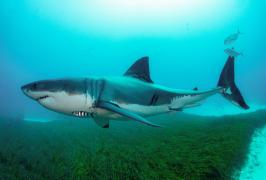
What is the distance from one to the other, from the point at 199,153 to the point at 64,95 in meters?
4.17

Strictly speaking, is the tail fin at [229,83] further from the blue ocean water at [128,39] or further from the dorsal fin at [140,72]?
the blue ocean water at [128,39]

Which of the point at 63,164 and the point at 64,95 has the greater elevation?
the point at 64,95

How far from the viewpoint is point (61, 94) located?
4.95m

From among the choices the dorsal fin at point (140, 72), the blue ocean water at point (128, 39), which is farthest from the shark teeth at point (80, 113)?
the blue ocean water at point (128, 39)

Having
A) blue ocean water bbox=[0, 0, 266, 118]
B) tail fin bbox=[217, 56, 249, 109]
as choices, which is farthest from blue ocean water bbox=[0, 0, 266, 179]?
tail fin bbox=[217, 56, 249, 109]

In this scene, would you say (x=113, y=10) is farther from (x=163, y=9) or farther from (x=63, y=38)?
(x=63, y=38)

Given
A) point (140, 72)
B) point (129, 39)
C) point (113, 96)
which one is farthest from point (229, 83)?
point (129, 39)

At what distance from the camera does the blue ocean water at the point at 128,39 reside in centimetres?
9494

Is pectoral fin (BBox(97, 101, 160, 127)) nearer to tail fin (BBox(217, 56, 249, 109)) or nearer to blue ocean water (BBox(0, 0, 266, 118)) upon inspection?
tail fin (BBox(217, 56, 249, 109))

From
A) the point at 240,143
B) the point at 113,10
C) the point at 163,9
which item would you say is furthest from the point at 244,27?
the point at 240,143

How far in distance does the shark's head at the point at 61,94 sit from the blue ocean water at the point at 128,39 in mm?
42990

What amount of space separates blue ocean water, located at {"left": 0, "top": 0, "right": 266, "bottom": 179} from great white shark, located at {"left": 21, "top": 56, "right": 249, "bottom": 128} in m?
41.8

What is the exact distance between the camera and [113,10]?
370 ft

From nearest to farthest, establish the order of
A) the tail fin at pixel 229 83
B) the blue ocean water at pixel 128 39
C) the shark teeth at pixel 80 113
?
1. the shark teeth at pixel 80 113
2. the tail fin at pixel 229 83
3. the blue ocean water at pixel 128 39
